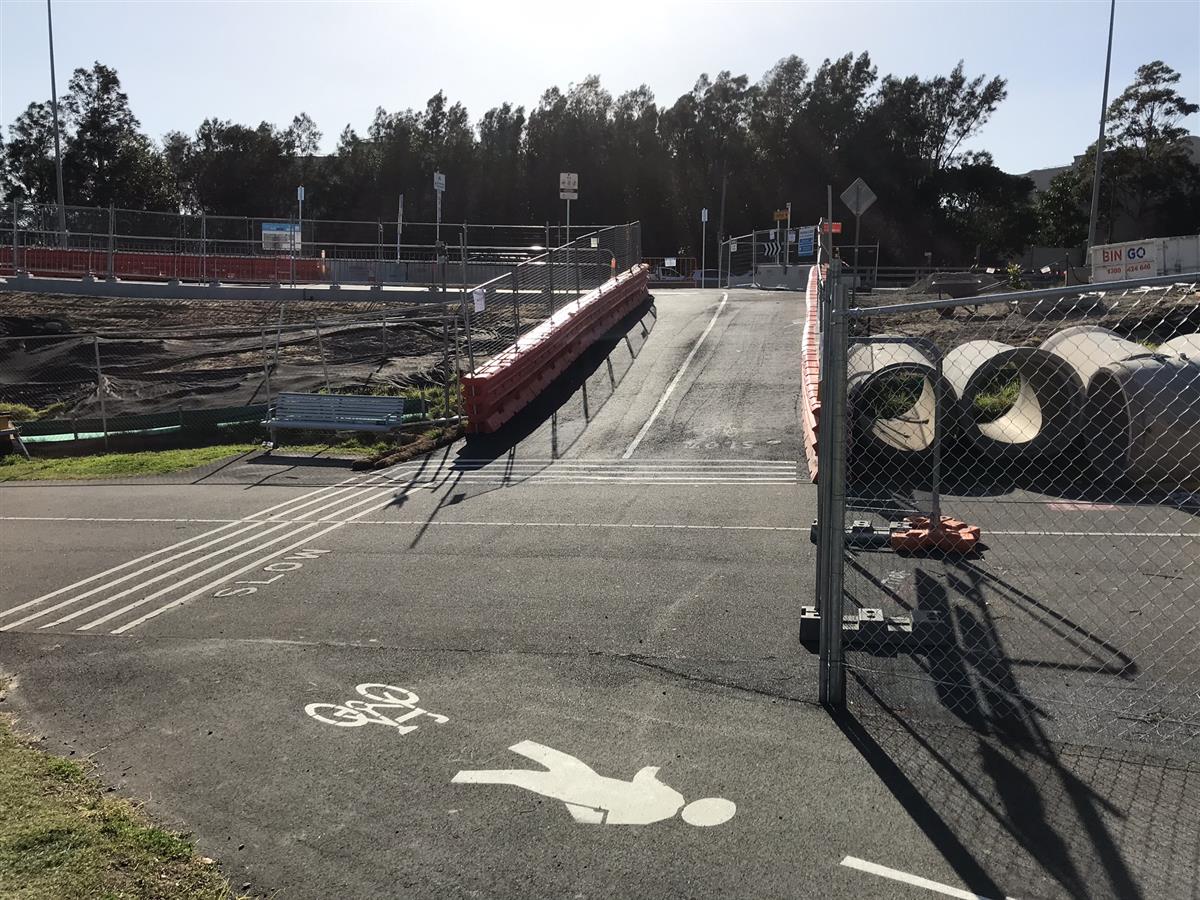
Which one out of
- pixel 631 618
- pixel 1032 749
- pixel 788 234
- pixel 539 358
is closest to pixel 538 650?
pixel 631 618

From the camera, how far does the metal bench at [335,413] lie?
16.2 m

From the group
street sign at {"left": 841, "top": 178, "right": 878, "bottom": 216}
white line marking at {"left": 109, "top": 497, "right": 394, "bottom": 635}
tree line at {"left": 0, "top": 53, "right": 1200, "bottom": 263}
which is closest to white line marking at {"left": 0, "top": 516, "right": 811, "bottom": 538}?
white line marking at {"left": 109, "top": 497, "right": 394, "bottom": 635}

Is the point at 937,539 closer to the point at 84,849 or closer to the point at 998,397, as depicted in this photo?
the point at 998,397

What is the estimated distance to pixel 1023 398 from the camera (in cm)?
1393

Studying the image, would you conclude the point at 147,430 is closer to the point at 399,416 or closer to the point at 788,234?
the point at 399,416

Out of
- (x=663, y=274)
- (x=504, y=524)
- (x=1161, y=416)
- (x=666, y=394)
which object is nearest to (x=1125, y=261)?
(x=666, y=394)

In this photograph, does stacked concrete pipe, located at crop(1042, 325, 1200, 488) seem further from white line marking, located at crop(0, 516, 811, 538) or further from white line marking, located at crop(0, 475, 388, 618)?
white line marking, located at crop(0, 475, 388, 618)

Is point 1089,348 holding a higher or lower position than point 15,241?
lower

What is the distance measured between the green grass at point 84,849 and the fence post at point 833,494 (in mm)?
3373

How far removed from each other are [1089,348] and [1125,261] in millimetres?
22626

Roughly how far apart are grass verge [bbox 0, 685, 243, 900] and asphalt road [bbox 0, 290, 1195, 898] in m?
0.19

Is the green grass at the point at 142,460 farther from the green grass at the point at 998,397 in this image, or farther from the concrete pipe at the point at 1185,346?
the concrete pipe at the point at 1185,346

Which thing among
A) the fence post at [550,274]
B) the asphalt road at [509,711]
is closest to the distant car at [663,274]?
the fence post at [550,274]

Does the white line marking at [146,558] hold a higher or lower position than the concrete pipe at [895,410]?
lower
